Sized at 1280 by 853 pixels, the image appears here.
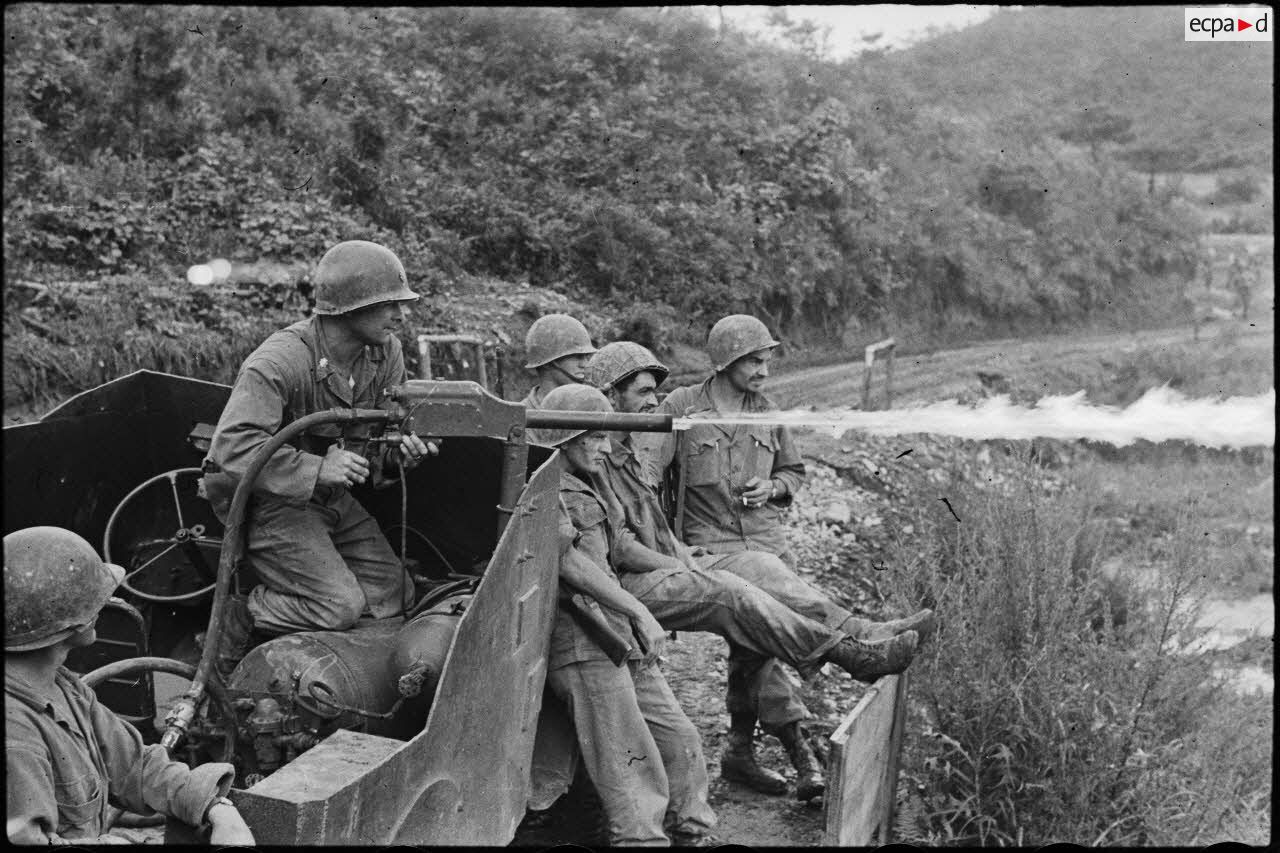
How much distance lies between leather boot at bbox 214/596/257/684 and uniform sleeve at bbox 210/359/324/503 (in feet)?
1.79

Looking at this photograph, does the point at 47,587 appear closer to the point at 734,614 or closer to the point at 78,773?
the point at 78,773

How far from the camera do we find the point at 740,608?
5223 mm

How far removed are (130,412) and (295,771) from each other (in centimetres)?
277

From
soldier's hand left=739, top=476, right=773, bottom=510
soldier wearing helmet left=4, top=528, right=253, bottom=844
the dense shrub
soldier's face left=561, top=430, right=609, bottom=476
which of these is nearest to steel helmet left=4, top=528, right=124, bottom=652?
soldier wearing helmet left=4, top=528, right=253, bottom=844

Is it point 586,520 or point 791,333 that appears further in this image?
point 791,333

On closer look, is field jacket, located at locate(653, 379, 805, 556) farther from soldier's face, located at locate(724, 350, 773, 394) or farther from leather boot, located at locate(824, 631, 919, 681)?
leather boot, located at locate(824, 631, 919, 681)

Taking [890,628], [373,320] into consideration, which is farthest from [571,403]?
[890,628]

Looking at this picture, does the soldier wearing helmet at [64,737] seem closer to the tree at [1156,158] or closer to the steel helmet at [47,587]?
the steel helmet at [47,587]

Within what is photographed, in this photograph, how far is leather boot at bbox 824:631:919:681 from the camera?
5.29 m

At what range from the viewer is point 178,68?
1401cm

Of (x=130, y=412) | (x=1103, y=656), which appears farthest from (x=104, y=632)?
(x=1103, y=656)

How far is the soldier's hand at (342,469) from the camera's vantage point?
166 inches

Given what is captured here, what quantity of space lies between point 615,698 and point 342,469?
132 centimetres

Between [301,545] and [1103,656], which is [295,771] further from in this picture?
[1103,656]
